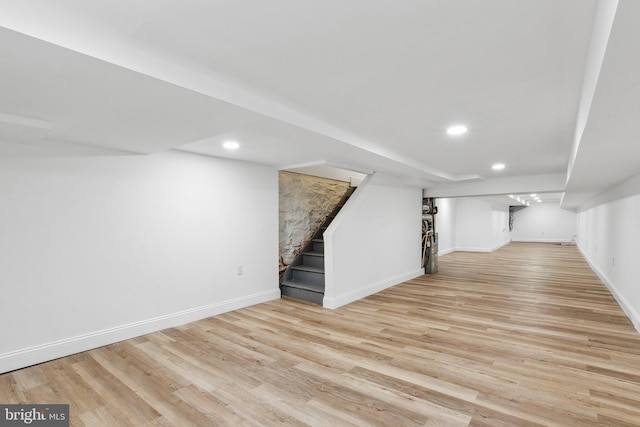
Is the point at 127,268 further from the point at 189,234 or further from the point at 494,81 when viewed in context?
the point at 494,81

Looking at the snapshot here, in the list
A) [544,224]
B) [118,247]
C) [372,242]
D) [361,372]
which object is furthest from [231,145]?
[544,224]

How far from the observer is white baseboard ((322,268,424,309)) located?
428 centimetres

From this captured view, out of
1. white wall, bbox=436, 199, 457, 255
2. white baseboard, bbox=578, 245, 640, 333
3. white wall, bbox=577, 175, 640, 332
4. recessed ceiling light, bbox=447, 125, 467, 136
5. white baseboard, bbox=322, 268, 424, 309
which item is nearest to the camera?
recessed ceiling light, bbox=447, 125, 467, 136

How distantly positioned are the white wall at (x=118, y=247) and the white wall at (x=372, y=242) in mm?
1138

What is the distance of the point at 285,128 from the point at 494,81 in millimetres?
1416

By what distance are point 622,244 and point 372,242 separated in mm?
3513

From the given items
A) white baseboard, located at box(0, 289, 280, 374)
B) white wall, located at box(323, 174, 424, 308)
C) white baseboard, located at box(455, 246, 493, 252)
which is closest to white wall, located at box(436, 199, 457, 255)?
white baseboard, located at box(455, 246, 493, 252)

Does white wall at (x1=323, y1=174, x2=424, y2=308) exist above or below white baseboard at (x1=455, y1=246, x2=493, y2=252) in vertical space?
above

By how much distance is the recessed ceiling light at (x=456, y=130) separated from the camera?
108 inches

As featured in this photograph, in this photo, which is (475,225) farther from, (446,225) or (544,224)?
(544,224)

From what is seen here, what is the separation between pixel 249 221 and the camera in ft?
14.1

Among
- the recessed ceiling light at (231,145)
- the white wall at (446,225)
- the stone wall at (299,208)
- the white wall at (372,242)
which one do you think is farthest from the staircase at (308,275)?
the white wall at (446,225)

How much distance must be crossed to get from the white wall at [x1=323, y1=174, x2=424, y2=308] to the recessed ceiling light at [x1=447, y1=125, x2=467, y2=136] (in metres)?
1.99

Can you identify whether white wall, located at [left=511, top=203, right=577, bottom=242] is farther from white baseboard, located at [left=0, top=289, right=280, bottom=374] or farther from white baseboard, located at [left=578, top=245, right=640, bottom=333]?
white baseboard, located at [left=0, top=289, right=280, bottom=374]
